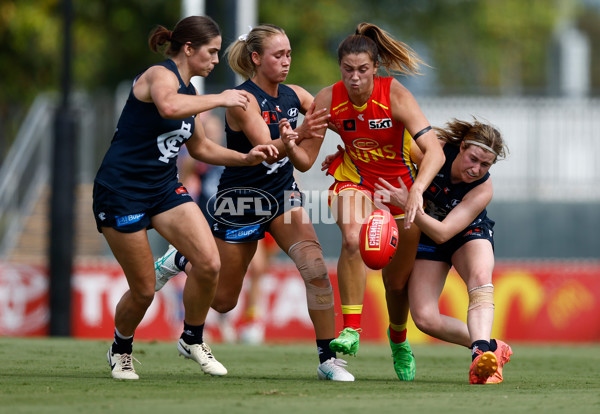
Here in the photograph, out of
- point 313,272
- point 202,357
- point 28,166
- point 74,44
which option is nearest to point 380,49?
point 313,272

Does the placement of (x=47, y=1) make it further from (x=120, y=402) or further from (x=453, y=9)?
(x=120, y=402)

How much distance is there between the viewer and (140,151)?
6637mm

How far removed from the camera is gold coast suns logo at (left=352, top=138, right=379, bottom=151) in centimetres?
695

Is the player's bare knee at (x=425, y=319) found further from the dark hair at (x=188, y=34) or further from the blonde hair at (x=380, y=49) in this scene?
the dark hair at (x=188, y=34)

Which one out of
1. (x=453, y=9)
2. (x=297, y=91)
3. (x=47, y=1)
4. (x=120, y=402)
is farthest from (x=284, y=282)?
(x=453, y=9)

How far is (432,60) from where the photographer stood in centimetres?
3844

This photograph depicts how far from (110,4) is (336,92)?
16924 mm

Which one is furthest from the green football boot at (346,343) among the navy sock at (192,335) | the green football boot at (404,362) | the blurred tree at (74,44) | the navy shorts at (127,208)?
the blurred tree at (74,44)

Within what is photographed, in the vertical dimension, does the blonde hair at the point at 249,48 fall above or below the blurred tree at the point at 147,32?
below

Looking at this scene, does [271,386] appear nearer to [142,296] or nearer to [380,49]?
[142,296]

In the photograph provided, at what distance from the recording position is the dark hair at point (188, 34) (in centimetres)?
670

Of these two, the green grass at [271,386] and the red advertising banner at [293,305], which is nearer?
the green grass at [271,386]

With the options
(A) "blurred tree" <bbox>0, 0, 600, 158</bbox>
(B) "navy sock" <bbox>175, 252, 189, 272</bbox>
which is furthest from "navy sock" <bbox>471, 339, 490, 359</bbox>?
(A) "blurred tree" <bbox>0, 0, 600, 158</bbox>

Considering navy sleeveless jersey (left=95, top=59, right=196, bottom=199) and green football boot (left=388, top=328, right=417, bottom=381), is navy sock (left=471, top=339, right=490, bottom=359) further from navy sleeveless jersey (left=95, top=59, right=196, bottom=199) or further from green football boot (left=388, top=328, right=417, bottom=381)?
navy sleeveless jersey (left=95, top=59, right=196, bottom=199)
